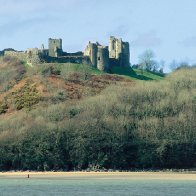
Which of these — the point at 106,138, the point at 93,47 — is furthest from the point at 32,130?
the point at 93,47

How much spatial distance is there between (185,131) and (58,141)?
18318 millimetres

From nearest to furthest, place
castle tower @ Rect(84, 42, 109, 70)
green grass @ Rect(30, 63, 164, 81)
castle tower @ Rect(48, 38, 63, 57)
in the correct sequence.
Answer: green grass @ Rect(30, 63, 164, 81), castle tower @ Rect(84, 42, 109, 70), castle tower @ Rect(48, 38, 63, 57)

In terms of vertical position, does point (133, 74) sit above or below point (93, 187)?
above

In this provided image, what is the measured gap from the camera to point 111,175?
309 ft

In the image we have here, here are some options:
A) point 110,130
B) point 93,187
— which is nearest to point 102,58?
point 110,130

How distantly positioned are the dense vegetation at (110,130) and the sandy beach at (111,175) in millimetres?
4857

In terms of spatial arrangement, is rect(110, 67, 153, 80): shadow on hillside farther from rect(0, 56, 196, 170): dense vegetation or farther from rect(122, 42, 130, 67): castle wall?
rect(0, 56, 196, 170): dense vegetation

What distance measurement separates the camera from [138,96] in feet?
385

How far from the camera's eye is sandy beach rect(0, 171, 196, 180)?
90312 mm

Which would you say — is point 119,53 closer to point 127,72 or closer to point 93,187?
→ point 127,72

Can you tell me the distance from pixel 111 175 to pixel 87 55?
59882 mm

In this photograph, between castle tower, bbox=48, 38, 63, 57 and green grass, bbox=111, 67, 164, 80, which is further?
green grass, bbox=111, 67, 164, 80

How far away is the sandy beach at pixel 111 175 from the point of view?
90312 millimetres

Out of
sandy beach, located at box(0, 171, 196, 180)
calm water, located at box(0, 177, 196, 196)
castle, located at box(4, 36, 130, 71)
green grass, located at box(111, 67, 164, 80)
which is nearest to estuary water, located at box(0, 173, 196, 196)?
calm water, located at box(0, 177, 196, 196)
